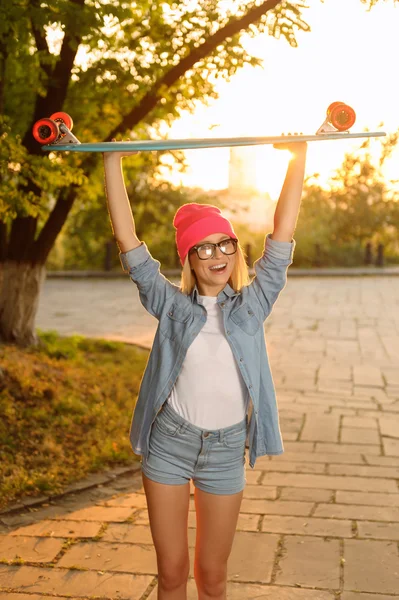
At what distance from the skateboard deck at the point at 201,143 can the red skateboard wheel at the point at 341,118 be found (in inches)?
1.0

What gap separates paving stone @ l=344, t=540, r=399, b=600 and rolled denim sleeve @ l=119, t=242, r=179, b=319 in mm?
1668

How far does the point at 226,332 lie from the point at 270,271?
286 mm

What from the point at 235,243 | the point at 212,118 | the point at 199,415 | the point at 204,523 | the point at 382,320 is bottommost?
the point at 382,320

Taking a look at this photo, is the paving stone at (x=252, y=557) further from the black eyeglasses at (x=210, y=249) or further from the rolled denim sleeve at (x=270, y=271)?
the black eyeglasses at (x=210, y=249)

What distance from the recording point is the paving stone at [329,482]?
219 inches

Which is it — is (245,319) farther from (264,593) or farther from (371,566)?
(371,566)

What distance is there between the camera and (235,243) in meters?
3.13

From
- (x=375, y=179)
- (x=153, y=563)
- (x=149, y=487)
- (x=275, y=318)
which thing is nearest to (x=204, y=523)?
(x=149, y=487)

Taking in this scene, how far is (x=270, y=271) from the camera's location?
10.5ft

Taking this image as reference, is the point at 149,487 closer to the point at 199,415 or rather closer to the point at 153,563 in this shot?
the point at 199,415

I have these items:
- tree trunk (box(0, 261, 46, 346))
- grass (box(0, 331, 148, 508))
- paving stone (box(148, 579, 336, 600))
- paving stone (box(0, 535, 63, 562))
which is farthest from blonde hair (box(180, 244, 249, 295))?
tree trunk (box(0, 261, 46, 346))

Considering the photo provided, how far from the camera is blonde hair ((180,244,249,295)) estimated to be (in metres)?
3.16

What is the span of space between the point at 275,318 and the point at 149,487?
1106cm

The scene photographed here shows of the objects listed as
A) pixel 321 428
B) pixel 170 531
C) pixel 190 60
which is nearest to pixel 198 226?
pixel 170 531
